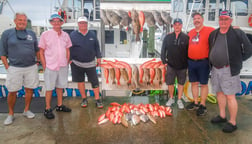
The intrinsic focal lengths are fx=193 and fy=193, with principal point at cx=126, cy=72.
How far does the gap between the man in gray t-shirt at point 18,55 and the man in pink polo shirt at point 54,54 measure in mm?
209

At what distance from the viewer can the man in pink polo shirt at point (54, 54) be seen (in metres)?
3.61

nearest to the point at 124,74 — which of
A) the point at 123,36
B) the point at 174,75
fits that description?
the point at 174,75

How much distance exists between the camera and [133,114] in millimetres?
3850

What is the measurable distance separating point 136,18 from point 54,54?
189cm

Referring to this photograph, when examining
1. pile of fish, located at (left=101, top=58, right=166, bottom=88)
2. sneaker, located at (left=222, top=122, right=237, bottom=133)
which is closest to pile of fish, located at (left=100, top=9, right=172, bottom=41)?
pile of fish, located at (left=101, top=58, right=166, bottom=88)

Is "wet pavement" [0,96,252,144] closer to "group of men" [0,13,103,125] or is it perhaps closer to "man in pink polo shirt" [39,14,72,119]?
"group of men" [0,13,103,125]

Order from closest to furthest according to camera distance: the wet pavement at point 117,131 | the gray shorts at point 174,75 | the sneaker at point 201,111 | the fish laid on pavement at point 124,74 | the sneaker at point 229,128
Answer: the wet pavement at point 117,131 < the sneaker at point 229,128 < the sneaker at point 201,111 < the gray shorts at point 174,75 < the fish laid on pavement at point 124,74

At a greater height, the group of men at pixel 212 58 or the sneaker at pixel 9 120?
the group of men at pixel 212 58

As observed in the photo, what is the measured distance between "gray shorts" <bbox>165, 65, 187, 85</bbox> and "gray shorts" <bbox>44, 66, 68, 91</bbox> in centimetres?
221

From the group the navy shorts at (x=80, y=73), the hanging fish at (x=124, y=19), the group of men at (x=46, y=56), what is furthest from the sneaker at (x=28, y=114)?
the hanging fish at (x=124, y=19)

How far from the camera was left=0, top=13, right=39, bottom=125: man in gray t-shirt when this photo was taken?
3.36m

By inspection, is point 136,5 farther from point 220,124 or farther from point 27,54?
point 220,124

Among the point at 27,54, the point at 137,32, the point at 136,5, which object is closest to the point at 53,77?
the point at 27,54

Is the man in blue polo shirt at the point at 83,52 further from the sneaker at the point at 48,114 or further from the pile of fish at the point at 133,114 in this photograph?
the sneaker at the point at 48,114
